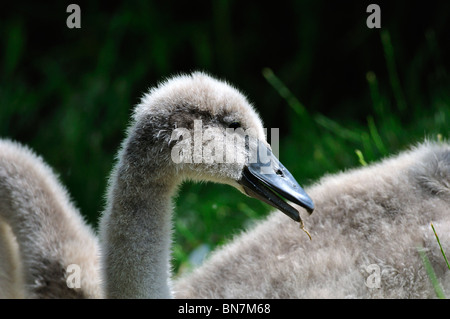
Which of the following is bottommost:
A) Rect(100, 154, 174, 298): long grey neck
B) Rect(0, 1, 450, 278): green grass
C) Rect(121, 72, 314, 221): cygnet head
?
Rect(100, 154, 174, 298): long grey neck

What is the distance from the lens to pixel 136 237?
2219 millimetres

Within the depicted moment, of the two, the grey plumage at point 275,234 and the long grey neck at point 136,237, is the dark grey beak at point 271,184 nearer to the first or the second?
the grey plumage at point 275,234

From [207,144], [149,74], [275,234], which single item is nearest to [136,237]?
[207,144]

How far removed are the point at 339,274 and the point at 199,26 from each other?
113 inches

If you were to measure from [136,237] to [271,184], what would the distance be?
0.43 m

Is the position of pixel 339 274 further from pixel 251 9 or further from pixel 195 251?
pixel 251 9

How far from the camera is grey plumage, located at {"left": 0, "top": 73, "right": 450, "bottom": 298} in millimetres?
2170

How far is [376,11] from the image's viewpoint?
428 cm

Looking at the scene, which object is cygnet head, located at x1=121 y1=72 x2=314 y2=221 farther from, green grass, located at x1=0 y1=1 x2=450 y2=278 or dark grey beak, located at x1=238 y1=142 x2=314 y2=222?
green grass, located at x1=0 y1=1 x2=450 y2=278

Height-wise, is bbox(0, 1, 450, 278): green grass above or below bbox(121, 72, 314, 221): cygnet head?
above

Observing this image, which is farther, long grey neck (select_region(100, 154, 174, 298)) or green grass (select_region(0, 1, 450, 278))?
→ green grass (select_region(0, 1, 450, 278))

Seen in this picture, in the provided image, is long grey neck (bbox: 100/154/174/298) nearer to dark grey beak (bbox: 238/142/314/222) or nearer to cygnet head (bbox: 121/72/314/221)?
cygnet head (bbox: 121/72/314/221)

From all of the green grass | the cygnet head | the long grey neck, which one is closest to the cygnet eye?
the cygnet head
